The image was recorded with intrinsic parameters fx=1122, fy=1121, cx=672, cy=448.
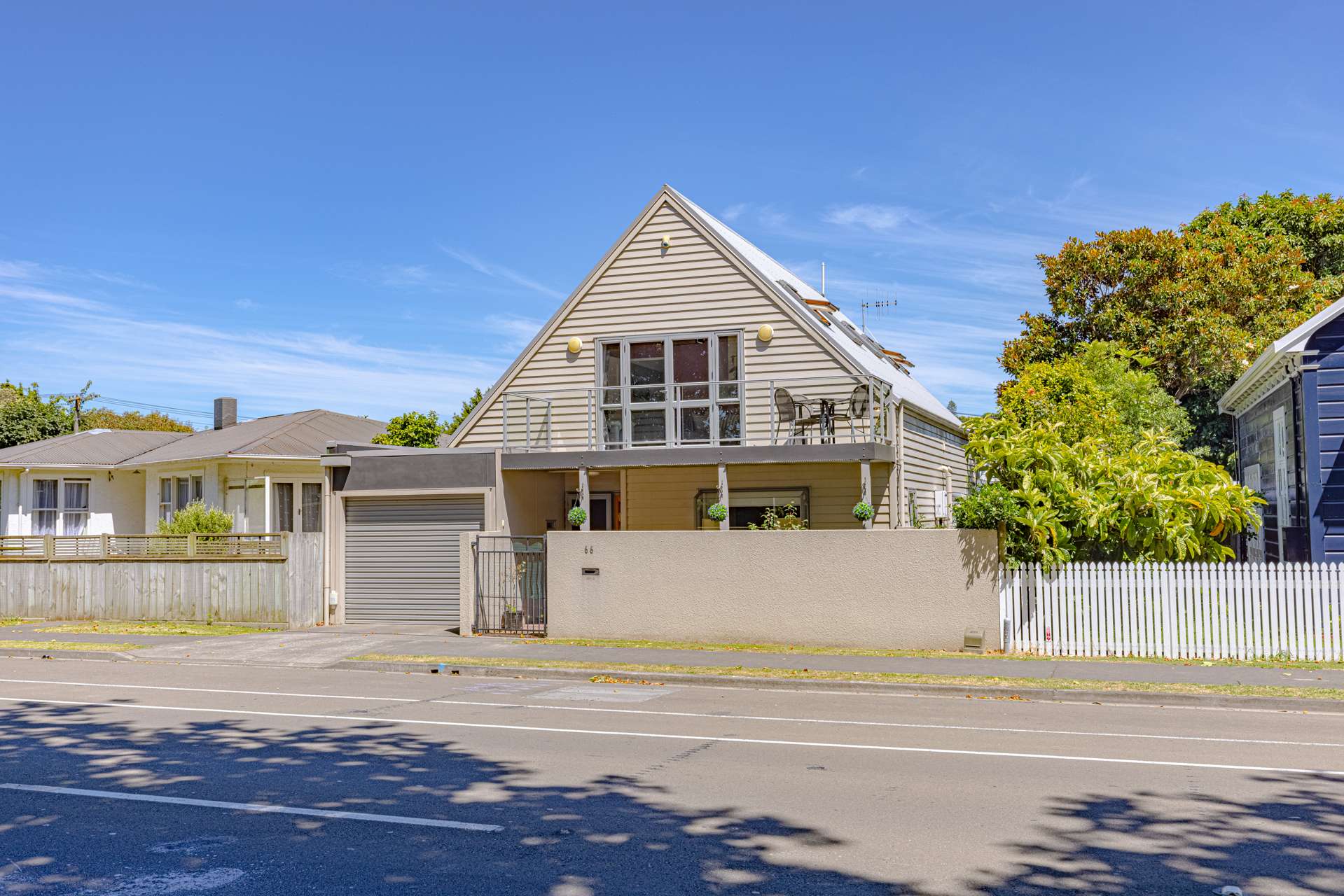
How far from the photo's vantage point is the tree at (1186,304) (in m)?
32.8

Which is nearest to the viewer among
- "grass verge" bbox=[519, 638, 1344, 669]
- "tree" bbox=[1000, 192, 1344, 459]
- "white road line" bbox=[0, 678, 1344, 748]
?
"white road line" bbox=[0, 678, 1344, 748]

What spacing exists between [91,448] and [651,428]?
19.4 meters

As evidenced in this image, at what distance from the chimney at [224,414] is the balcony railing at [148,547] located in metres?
10.0

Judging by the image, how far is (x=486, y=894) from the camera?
574cm

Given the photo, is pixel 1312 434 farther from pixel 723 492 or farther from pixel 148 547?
pixel 148 547

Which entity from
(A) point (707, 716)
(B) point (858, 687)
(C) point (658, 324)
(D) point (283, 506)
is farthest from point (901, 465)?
(D) point (283, 506)

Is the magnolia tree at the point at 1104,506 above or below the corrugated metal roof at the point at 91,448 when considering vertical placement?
below

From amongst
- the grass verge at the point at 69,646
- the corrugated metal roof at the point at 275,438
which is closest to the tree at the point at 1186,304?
the corrugated metal roof at the point at 275,438

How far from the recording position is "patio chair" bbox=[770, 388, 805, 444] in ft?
67.8

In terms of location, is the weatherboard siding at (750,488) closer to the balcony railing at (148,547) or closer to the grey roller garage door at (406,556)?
the grey roller garage door at (406,556)

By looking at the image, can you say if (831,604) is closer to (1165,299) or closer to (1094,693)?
(1094,693)

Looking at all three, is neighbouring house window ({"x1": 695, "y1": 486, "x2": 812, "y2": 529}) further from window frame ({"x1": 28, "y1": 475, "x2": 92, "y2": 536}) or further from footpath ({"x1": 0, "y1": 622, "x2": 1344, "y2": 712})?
window frame ({"x1": 28, "y1": 475, "x2": 92, "y2": 536})

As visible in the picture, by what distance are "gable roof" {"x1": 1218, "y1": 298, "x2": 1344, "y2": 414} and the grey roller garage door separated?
45.9 ft

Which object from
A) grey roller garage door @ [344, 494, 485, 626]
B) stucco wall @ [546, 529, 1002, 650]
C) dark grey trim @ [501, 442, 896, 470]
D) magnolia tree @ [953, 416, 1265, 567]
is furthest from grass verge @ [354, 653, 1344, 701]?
dark grey trim @ [501, 442, 896, 470]
